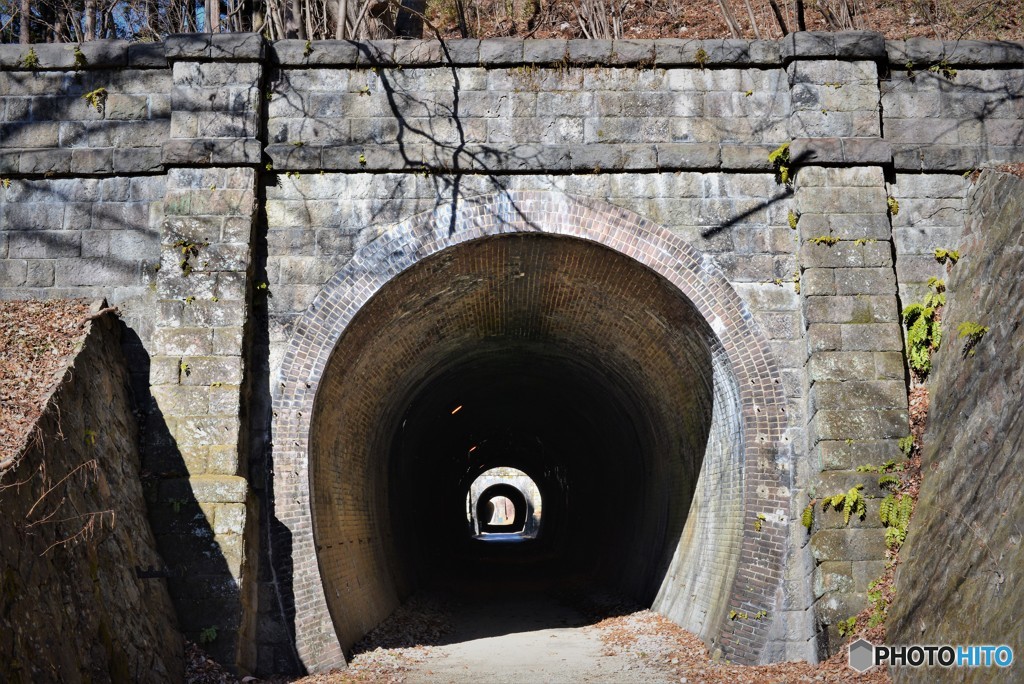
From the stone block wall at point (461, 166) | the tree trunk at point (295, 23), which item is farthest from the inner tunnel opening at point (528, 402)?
the tree trunk at point (295, 23)

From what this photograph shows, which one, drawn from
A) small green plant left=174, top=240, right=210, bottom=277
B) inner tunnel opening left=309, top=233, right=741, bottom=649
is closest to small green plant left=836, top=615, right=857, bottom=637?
inner tunnel opening left=309, top=233, right=741, bottom=649

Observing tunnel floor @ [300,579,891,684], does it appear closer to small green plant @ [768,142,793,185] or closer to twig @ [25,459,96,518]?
twig @ [25,459,96,518]

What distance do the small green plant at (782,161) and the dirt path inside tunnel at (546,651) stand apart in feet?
17.0

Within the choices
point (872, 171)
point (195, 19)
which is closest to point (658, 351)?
→ point (872, 171)

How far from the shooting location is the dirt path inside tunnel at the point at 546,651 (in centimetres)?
919

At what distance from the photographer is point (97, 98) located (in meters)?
10.7

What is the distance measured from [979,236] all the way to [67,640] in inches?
378

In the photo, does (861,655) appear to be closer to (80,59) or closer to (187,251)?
(187,251)

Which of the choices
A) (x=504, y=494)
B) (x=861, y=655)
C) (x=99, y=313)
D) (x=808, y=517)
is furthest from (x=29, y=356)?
(x=504, y=494)

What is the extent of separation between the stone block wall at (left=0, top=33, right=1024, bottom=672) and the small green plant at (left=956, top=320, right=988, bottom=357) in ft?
2.40

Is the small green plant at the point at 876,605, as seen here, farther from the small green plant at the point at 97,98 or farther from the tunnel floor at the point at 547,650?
the small green plant at the point at 97,98

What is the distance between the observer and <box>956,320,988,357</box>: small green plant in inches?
354

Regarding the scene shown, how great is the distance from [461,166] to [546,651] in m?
5.98

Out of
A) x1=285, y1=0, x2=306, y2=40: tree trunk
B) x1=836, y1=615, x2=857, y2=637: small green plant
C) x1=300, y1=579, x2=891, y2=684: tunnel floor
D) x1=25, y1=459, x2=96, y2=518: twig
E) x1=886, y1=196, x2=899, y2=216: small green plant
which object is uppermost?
x1=285, y1=0, x2=306, y2=40: tree trunk
